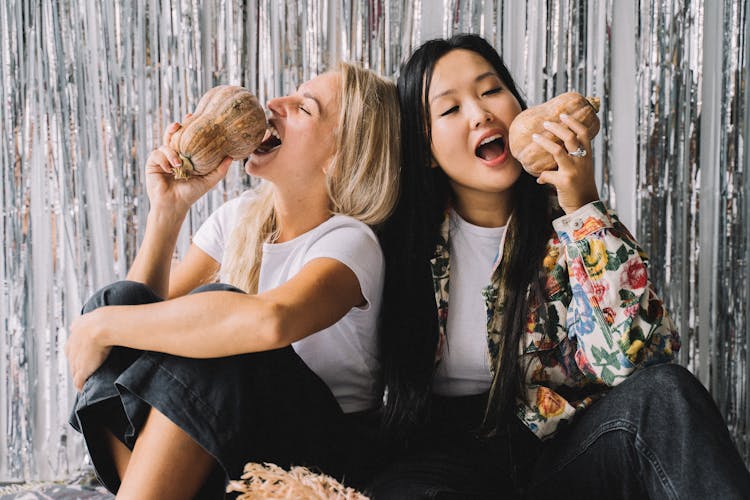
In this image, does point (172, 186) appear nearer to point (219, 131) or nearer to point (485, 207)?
point (219, 131)

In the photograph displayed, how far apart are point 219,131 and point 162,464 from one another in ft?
1.69

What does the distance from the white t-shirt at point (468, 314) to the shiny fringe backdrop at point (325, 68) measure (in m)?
0.43

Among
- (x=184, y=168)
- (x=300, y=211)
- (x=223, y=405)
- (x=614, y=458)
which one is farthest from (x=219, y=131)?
(x=614, y=458)

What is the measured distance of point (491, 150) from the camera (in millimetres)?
1179

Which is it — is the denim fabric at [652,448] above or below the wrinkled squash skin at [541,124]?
below

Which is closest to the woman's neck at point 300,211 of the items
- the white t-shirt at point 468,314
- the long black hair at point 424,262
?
the long black hair at point 424,262

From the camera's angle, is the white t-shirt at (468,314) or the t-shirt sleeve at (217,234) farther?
the t-shirt sleeve at (217,234)

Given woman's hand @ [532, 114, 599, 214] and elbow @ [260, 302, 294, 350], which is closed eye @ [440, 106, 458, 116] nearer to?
woman's hand @ [532, 114, 599, 214]

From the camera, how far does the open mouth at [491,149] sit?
1164 mm

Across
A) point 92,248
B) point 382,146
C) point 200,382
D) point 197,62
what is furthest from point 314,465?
point 197,62

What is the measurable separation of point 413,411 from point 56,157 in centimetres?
97

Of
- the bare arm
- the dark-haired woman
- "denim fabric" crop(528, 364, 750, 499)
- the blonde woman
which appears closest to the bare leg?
the blonde woman

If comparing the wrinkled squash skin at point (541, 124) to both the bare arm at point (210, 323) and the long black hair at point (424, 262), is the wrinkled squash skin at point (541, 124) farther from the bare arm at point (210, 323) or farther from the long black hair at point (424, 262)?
the bare arm at point (210, 323)

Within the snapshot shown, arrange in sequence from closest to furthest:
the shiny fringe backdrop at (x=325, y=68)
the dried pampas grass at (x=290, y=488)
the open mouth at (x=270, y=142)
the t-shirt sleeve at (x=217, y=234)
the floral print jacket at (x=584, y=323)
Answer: the dried pampas grass at (x=290, y=488)
the floral print jacket at (x=584, y=323)
the open mouth at (x=270, y=142)
the t-shirt sleeve at (x=217, y=234)
the shiny fringe backdrop at (x=325, y=68)
